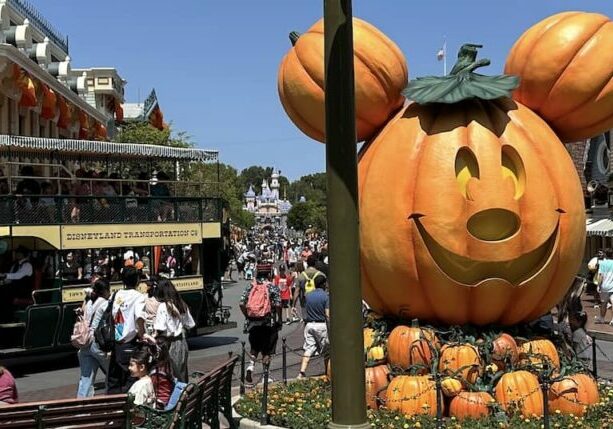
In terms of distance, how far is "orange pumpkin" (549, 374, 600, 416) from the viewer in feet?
23.7

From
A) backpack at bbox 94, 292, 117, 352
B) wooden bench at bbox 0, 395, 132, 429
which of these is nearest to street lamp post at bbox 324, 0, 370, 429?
wooden bench at bbox 0, 395, 132, 429

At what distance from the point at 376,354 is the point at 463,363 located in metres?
0.91

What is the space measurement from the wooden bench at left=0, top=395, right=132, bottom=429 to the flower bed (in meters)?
1.82

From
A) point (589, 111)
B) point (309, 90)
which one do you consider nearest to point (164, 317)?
point (309, 90)

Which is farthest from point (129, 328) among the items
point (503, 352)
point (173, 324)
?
point (503, 352)

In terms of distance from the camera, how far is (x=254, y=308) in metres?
10.1

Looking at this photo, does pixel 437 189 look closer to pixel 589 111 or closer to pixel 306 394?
pixel 589 111

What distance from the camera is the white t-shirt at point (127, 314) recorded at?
9.09m

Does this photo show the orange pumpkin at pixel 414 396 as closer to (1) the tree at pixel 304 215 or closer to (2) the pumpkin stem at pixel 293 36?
(2) the pumpkin stem at pixel 293 36

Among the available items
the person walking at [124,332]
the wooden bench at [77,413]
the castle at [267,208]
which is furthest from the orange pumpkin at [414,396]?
the castle at [267,208]

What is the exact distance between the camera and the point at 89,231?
13.5m

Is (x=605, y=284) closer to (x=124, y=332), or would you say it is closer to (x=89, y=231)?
(x=89, y=231)

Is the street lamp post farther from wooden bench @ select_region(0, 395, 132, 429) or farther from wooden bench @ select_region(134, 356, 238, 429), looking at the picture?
wooden bench @ select_region(0, 395, 132, 429)

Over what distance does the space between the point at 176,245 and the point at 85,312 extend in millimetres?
5314
